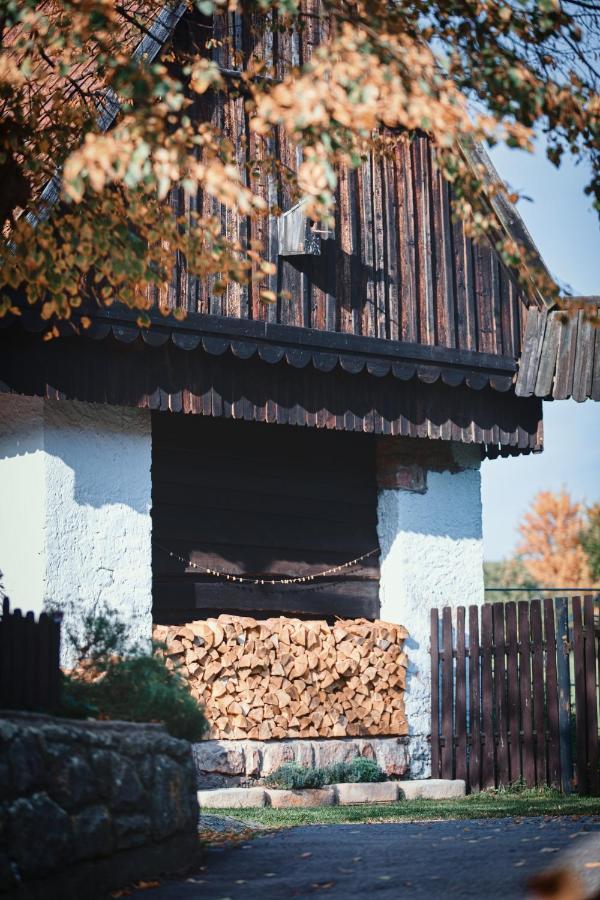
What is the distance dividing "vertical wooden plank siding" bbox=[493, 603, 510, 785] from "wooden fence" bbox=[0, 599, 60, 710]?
668 cm

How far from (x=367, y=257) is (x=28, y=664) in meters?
7.38

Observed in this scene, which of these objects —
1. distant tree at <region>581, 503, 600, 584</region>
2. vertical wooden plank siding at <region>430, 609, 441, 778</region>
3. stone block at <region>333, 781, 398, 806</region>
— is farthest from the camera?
distant tree at <region>581, 503, 600, 584</region>

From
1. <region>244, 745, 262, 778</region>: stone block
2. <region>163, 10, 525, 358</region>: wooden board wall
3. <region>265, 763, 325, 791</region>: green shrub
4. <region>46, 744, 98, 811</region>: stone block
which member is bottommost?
<region>265, 763, 325, 791</region>: green shrub

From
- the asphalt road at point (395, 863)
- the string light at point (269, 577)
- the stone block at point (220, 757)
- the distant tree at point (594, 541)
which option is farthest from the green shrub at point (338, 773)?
the distant tree at point (594, 541)

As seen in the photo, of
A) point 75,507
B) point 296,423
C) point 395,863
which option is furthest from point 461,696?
point 395,863

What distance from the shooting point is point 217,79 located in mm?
6566

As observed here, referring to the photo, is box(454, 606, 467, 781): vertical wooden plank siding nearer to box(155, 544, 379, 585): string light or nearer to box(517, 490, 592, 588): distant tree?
box(155, 544, 379, 585): string light

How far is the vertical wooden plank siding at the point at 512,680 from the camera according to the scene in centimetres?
1283

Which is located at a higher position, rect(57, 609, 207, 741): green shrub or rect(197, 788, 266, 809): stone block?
rect(57, 609, 207, 741): green shrub

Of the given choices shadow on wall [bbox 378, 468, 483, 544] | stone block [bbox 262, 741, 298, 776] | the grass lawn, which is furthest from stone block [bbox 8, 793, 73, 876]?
shadow on wall [bbox 378, 468, 483, 544]

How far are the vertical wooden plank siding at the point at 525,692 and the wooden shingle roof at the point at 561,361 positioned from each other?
2386 millimetres

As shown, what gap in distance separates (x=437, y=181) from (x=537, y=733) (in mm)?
5977

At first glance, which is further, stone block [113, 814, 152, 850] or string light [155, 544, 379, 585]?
string light [155, 544, 379, 585]

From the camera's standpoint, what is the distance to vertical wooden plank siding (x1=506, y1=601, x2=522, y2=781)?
12828 mm
